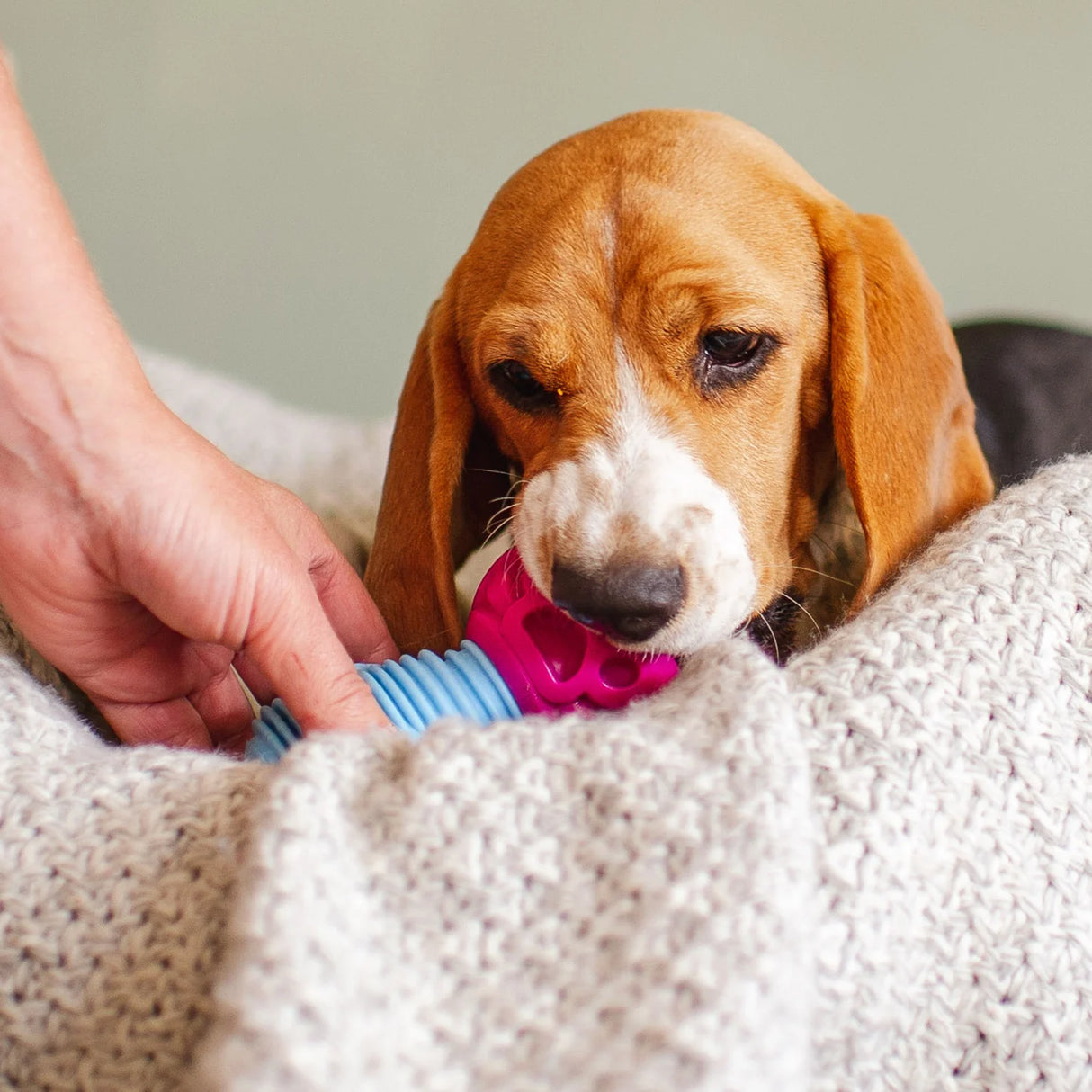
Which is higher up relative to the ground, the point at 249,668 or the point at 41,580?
the point at 41,580

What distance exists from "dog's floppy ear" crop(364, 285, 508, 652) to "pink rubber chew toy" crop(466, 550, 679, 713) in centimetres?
Result: 25

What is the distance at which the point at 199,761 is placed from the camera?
881 mm

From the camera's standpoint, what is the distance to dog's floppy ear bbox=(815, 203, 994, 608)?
124 centimetres

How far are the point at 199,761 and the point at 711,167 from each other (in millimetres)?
919

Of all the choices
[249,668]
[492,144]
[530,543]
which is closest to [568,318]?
[530,543]

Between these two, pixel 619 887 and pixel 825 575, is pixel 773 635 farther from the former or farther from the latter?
pixel 619 887

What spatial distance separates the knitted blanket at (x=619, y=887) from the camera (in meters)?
0.67

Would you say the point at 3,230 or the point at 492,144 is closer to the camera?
the point at 3,230

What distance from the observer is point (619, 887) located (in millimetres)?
724

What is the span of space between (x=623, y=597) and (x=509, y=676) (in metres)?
0.14

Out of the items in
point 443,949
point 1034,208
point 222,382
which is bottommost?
point 222,382

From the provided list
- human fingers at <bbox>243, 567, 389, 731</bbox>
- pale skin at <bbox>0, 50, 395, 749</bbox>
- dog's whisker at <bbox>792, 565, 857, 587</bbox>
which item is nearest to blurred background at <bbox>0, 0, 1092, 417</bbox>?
dog's whisker at <bbox>792, 565, 857, 587</bbox>

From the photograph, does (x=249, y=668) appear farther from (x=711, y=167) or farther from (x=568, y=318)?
(x=711, y=167)

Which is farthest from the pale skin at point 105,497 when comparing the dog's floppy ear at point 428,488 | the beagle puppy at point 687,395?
the dog's floppy ear at point 428,488
